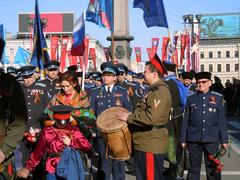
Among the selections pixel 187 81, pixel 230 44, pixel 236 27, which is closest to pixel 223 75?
pixel 230 44

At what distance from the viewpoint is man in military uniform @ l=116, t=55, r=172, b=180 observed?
5285mm

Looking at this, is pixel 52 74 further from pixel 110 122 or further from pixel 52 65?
pixel 110 122

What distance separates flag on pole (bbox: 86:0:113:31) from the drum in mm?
6593

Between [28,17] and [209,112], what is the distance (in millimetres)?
98372

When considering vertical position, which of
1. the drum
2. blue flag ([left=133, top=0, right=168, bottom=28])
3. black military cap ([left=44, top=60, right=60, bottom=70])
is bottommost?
the drum

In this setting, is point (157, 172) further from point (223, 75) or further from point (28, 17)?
point (223, 75)

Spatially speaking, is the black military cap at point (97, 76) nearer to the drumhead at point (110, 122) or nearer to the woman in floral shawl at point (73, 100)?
the woman in floral shawl at point (73, 100)

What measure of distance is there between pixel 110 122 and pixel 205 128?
6.07 feet

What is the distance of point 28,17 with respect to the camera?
102 metres

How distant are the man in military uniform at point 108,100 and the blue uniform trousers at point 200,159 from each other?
44.8 inches

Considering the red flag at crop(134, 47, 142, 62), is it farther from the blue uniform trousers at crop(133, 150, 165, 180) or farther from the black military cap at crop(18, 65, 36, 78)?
the blue uniform trousers at crop(133, 150, 165, 180)

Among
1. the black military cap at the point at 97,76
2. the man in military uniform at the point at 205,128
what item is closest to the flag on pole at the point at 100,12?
the black military cap at the point at 97,76

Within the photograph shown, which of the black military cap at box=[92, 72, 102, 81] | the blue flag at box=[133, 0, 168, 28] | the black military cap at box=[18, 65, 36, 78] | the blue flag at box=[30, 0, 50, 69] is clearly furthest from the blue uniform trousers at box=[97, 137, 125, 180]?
the black military cap at box=[92, 72, 102, 81]

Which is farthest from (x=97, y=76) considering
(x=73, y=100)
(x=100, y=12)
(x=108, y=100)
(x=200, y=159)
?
(x=73, y=100)
